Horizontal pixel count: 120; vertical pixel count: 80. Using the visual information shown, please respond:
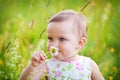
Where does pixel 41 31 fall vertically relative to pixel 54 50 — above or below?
above

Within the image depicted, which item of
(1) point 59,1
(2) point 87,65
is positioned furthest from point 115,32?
(2) point 87,65

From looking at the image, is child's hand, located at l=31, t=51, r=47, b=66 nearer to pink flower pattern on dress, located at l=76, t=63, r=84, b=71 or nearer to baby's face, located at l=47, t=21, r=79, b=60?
baby's face, located at l=47, t=21, r=79, b=60

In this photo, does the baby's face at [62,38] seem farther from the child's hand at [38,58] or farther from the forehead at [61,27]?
the child's hand at [38,58]

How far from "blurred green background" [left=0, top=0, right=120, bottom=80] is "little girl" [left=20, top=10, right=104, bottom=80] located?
29 centimetres

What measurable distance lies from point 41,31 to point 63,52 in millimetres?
461

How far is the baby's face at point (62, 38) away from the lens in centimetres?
207

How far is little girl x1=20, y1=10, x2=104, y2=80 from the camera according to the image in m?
2.07

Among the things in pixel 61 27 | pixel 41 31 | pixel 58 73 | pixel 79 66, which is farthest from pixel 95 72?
pixel 41 31

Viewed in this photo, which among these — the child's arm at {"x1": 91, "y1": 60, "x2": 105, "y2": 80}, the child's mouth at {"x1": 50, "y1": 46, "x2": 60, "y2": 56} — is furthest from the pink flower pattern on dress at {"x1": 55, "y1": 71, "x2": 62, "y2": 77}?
the child's arm at {"x1": 91, "y1": 60, "x2": 105, "y2": 80}

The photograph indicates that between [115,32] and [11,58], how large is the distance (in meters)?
0.83

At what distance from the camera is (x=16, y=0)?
2.60m

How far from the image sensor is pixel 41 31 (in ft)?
8.21

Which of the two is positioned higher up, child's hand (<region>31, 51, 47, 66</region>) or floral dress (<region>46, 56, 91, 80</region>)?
child's hand (<region>31, 51, 47, 66</region>)

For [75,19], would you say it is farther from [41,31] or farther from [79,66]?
[41,31]
